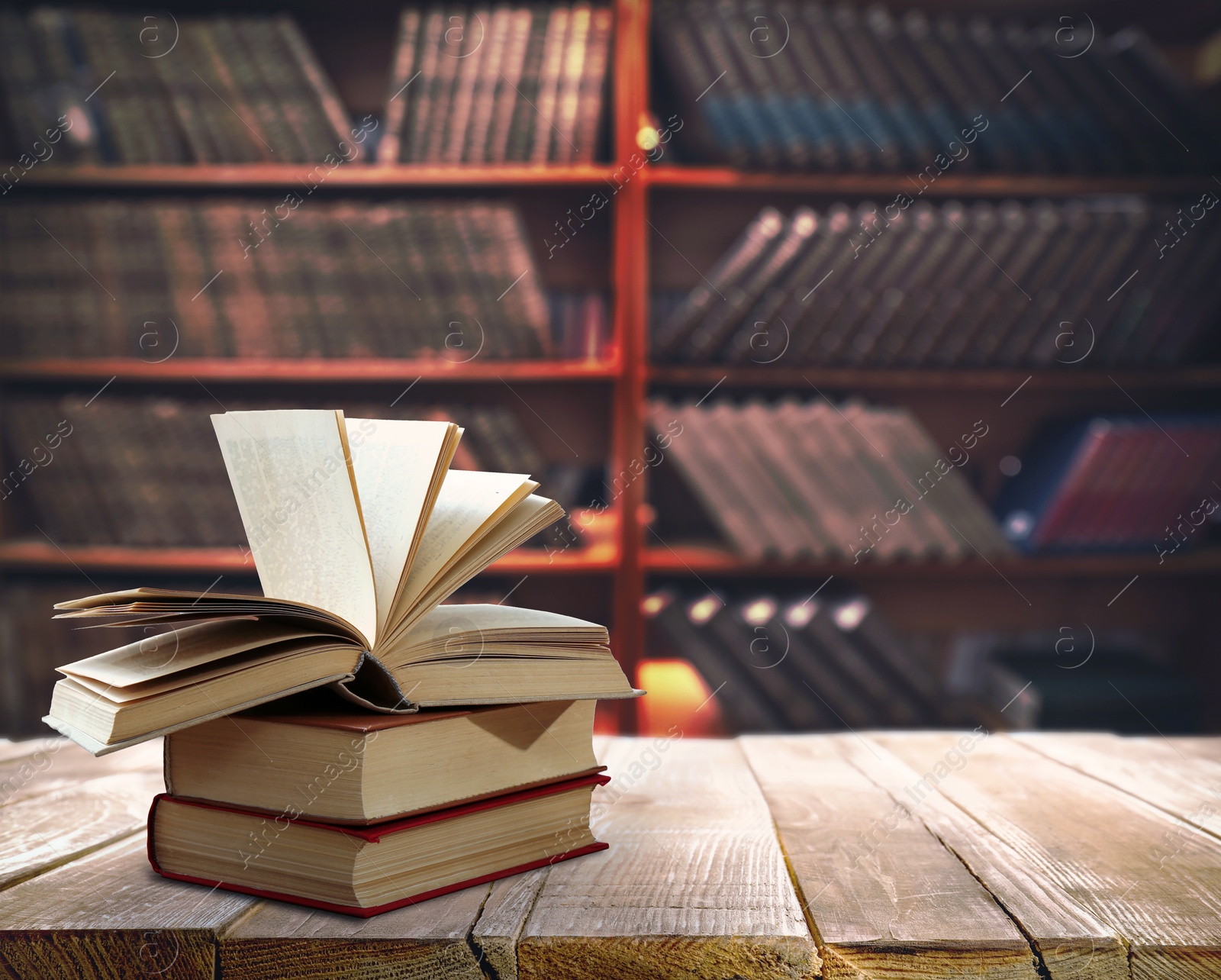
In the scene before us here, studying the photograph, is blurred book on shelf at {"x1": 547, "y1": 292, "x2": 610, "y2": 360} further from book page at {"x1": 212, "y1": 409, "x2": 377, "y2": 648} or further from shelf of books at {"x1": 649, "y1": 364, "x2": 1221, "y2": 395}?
book page at {"x1": 212, "y1": 409, "x2": 377, "y2": 648}

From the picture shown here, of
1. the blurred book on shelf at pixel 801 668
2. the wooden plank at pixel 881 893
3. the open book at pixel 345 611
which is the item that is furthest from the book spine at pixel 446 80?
the wooden plank at pixel 881 893

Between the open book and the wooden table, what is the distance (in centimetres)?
10

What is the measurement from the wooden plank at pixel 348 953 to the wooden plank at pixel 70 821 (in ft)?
0.57

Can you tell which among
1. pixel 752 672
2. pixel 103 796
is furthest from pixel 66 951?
pixel 752 672

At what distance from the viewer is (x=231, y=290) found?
2.11 metres

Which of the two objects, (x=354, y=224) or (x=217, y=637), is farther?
(x=354, y=224)

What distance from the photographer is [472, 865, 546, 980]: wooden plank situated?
0.47 meters

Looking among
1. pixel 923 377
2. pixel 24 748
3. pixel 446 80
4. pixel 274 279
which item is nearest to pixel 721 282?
pixel 923 377

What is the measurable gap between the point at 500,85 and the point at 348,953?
1.97m

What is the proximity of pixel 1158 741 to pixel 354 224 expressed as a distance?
5.84ft

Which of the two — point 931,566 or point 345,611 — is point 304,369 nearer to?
point 931,566

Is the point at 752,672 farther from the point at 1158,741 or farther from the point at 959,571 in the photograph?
the point at 1158,741

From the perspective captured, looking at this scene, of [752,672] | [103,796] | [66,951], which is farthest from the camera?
[752,672]

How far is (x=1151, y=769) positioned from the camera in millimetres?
826
